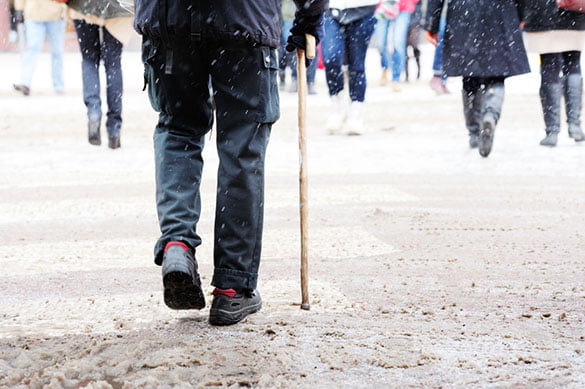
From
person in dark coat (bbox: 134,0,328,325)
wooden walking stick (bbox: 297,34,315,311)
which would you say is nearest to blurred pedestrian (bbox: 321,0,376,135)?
wooden walking stick (bbox: 297,34,315,311)

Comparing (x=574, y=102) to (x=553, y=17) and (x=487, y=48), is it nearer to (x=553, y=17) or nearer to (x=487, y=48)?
(x=553, y=17)

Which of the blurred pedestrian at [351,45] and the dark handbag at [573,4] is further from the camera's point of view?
the blurred pedestrian at [351,45]

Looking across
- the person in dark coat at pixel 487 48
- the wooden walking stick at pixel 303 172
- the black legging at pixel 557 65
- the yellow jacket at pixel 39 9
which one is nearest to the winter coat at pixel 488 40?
the person in dark coat at pixel 487 48

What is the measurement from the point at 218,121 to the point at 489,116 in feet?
16.8

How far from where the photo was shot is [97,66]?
8.90m

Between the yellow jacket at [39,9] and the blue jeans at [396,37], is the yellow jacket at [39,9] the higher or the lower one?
the higher one

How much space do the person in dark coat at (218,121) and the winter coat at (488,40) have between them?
16.4ft

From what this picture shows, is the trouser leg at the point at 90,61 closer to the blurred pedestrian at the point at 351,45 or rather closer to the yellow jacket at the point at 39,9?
the blurred pedestrian at the point at 351,45

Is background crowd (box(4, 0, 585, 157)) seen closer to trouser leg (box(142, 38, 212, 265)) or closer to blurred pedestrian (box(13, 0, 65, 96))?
trouser leg (box(142, 38, 212, 265))

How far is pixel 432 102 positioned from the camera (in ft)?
45.2

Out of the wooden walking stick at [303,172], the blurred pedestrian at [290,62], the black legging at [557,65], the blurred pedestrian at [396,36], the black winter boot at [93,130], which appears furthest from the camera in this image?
the blurred pedestrian at [396,36]

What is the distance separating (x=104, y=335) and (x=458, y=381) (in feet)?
4.10

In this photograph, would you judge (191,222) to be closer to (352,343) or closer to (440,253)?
(352,343)

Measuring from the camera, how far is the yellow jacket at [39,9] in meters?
14.0
